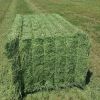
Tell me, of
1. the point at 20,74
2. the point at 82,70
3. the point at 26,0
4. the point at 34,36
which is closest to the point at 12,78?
the point at 20,74

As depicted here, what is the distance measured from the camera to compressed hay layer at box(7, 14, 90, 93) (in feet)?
30.3

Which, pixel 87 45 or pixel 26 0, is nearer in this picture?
pixel 87 45

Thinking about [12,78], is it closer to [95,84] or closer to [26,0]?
[95,84]

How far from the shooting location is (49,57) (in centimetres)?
966

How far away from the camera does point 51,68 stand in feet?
32.5

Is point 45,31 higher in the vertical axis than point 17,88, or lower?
higher

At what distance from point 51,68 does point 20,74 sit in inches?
56.7

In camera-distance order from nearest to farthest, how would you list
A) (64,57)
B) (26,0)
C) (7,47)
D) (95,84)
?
(7,47) → (64,57) → (95,84) → (26,0)

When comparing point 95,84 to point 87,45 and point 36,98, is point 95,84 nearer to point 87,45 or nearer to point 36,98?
point 87,45

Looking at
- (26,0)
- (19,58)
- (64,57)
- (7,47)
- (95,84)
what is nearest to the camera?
(7,47)

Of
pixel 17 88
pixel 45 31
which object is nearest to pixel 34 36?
pixel 45 31

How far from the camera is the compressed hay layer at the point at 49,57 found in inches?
364

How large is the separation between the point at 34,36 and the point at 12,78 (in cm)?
200

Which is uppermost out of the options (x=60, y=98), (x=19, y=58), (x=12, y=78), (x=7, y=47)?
(x=7, y=47)
